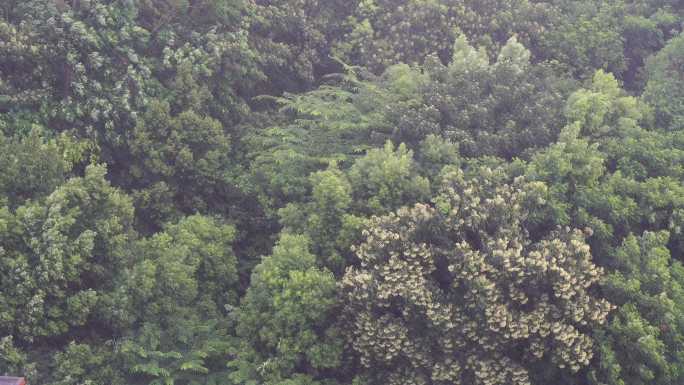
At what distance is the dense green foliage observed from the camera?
10727 mm

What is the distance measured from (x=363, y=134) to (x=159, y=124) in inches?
175

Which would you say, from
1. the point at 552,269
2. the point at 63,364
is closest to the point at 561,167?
the point at 552,269

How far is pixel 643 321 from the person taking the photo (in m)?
10.7

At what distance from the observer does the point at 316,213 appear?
1273cm

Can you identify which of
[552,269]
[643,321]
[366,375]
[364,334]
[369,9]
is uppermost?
[369,9]

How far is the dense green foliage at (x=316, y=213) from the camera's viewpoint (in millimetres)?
10727

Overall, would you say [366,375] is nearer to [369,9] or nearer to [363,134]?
[363,134]

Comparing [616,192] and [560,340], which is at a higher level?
[616,192]

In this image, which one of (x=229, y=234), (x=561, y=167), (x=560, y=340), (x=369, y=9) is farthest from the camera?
(x=369, y=9)

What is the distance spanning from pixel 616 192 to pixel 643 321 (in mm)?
2935

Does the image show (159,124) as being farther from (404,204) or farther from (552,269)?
(552,269)

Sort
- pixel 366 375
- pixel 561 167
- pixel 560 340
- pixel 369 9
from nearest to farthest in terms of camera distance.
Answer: pixel 560 340 → pixel 366 375 → pixel 561 167 → pixel 369 9

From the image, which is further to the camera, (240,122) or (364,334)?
(240,122)

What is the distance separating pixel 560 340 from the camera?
34.0ft
